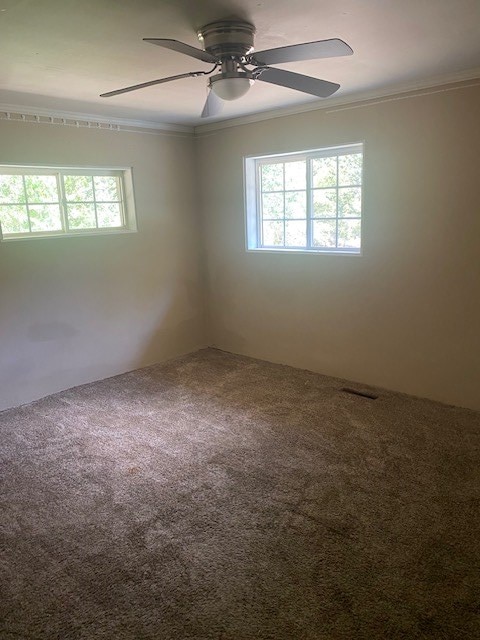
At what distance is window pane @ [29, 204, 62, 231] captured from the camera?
3760 mm

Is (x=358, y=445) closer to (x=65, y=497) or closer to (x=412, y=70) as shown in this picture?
(x=65, y=497)

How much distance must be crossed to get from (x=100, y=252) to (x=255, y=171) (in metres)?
1.67

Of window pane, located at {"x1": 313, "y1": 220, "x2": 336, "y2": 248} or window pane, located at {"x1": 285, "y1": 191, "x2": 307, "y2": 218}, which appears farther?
window pane, located at {"x1": 285, "y1": 191, "x2": 307, "y2": 218}

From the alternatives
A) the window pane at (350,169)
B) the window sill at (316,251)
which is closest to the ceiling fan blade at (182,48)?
the window pane at (350,169)

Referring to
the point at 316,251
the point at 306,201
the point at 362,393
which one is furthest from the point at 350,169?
the point at 362,393

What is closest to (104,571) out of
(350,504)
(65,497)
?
(65,497)

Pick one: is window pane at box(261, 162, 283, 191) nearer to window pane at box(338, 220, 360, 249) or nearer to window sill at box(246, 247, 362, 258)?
window sill at box(246, 247, 362, 258)

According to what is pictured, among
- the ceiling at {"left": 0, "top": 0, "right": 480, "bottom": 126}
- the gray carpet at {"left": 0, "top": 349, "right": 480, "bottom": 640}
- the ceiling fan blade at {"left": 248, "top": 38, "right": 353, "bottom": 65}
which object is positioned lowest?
the gray carpet at {"left": 0, "top": 349, "right": 480, "bottom": 640}

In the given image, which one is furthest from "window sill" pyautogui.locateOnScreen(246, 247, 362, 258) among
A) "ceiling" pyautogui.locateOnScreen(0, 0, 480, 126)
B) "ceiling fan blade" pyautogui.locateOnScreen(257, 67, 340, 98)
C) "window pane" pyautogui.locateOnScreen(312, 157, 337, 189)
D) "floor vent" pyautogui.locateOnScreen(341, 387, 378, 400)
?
"ceiling fan blade" pyautogui.locateOnScreen(257, 67, 340, 98)

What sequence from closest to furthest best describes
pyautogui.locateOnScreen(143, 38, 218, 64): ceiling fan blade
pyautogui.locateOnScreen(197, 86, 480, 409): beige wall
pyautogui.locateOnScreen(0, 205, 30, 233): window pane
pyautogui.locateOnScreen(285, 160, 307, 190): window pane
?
pyautogui.locateOnScreen(143, 38, 218, 64): ceiling fan blade < pyautogui.locateOnScreen(197, 86, 480, 409): beige wall < pyautogui.locateOnScreen(0, 205, 30, 233): window pane < pyautogui.locateOnScreen(285, 160, 307, 190): window pane

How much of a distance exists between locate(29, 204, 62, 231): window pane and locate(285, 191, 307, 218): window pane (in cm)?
204

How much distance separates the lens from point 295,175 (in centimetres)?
416

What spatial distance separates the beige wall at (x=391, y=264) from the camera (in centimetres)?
317

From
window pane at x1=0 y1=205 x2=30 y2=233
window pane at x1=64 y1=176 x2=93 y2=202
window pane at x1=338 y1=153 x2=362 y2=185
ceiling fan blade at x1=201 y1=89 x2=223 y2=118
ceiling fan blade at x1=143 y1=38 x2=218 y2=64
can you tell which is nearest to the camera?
ceiling fan blade at x1=143 y1=38 x2=218 y2=64
